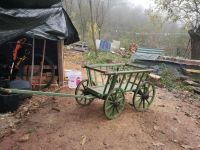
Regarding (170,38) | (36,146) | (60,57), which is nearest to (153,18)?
(170,38)

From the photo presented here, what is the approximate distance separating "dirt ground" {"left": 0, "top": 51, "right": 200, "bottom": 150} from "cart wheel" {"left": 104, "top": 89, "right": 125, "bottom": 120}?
114 mm

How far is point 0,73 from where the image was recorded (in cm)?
642

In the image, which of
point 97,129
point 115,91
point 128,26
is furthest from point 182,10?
point 128,26

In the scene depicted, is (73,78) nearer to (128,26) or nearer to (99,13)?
(99,13)

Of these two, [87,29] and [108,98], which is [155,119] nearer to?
[108,98]

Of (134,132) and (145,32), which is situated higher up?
(145,32)

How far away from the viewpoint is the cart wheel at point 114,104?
5.04 meters

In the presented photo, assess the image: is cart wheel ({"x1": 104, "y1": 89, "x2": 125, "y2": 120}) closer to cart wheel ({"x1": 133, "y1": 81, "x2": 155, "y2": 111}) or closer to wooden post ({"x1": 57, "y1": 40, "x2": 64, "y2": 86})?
cart wheel ({"x1": 133, "y1": 81, "x2": 155, "y2": 111})

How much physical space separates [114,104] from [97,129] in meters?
0.60

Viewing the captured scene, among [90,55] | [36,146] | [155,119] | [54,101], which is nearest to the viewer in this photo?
[36,146]

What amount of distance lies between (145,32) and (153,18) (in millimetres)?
Answer: 8227

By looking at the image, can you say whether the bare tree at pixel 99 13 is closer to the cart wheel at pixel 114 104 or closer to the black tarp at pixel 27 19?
the black tarp at pixel 27 19

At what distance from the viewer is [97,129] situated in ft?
15.7

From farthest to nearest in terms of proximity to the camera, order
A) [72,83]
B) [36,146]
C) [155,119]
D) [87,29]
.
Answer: [87,29]
[72,83]
[155,119]
[36,146]
